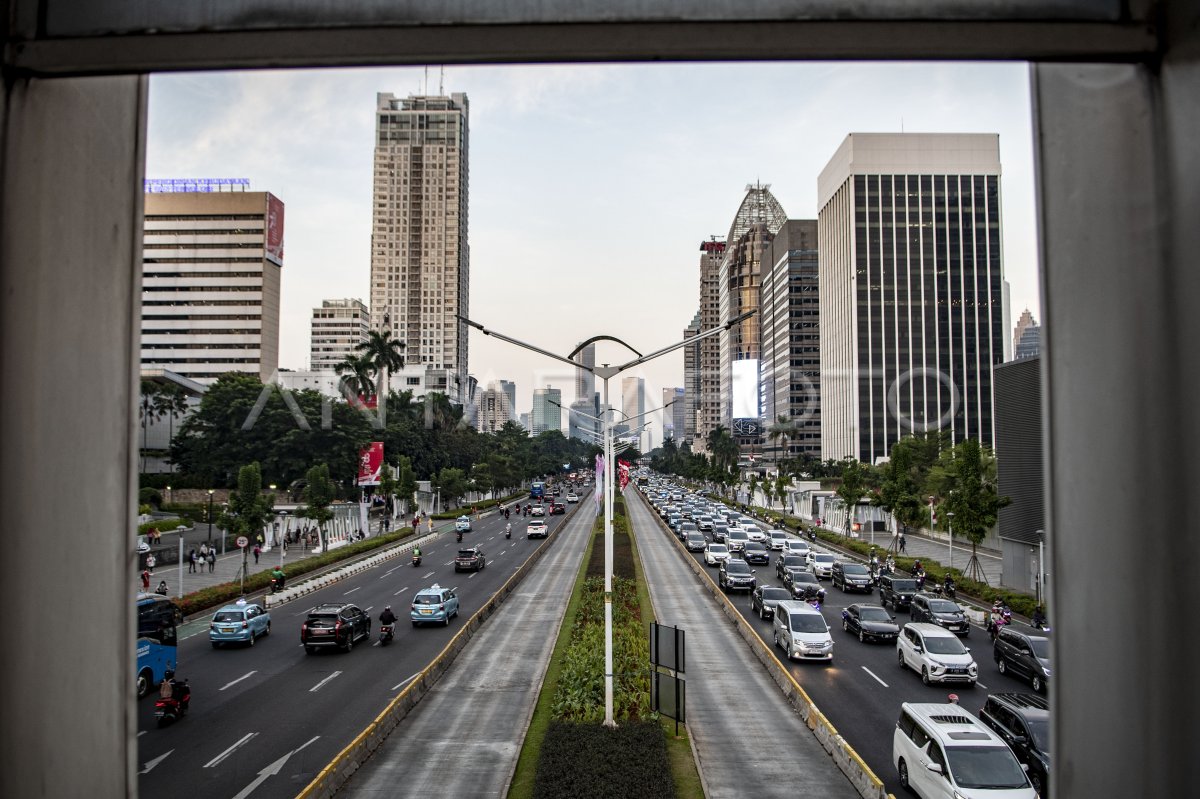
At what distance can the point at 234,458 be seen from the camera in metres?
73.1

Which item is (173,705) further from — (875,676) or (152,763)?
(875,676)

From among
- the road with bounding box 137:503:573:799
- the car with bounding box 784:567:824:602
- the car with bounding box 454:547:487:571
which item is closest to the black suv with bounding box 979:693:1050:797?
the road with bounding box 137:503:573:799

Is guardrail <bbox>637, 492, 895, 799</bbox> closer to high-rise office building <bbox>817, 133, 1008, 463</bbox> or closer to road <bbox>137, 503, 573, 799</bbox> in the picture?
road <bbox>137, 503, 573, 799</bbox>

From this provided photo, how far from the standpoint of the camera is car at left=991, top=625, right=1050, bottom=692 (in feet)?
63.8

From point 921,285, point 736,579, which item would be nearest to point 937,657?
point 736,579

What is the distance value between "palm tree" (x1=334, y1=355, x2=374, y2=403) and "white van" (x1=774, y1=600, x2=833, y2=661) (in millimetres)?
70824

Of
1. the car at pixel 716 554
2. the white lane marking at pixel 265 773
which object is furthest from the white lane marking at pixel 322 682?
the car at pixel 716 554

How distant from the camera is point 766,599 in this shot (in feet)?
95.6
